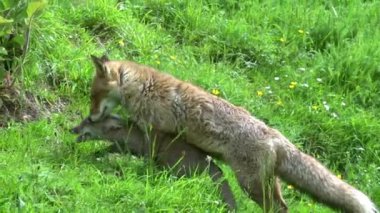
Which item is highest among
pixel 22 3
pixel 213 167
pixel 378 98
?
pixel 22 3

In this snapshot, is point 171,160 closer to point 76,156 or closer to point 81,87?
point 76,156

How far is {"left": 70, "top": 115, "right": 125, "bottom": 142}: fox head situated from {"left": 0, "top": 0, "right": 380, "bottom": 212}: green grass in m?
0.10

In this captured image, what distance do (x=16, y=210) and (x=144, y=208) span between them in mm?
930

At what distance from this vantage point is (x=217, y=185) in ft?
22.4

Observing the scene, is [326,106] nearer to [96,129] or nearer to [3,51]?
[96,129]

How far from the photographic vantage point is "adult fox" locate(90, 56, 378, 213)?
22.4ft

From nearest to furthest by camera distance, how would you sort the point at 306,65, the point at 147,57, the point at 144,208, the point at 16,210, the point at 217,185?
the point at 16,210, the point at 144,208, the point at 217,185, the point at 147,57, the point at 306,65

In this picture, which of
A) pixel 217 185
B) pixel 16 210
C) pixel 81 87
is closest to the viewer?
pixel 16 210

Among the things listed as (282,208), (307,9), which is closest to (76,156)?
(282,208)

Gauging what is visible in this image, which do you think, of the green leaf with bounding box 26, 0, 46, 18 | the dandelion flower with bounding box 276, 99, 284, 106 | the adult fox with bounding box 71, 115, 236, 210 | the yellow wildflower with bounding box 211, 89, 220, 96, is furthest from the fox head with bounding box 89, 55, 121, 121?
the dandelion flower with bounding box 276, 99, 284, 106

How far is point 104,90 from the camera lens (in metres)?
7.65

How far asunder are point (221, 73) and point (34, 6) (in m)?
2.74

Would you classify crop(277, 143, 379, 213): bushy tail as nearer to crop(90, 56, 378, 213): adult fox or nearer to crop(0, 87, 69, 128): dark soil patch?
crop(90, 56, 378, 213): adult fox

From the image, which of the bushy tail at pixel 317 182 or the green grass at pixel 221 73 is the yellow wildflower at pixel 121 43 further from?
the bushy tail at pixel 317 182
